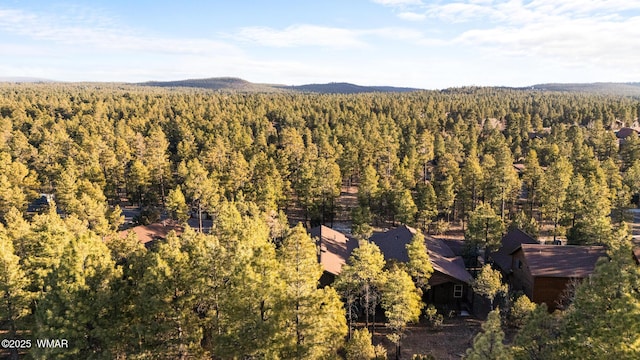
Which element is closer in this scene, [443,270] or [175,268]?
[175,268]

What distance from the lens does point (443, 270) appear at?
35844mm

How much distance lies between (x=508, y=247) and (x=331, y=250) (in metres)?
18.7

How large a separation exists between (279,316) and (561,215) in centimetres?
4461

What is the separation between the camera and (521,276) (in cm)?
3653

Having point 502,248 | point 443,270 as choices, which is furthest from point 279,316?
point 502,248

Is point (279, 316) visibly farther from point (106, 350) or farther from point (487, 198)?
point (487, 198)

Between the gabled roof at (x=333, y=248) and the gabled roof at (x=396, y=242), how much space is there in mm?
2930

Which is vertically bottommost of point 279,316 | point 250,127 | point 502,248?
point 502,248

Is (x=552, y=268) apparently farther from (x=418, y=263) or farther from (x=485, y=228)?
(x=418, y=263)

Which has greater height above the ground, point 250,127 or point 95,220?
point 250,127

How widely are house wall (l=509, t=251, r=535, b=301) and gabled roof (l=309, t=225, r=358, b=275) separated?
1526 cm

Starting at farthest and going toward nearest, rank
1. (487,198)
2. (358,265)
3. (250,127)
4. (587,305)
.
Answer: (250,127), (487,198), (358,265), (587,305)

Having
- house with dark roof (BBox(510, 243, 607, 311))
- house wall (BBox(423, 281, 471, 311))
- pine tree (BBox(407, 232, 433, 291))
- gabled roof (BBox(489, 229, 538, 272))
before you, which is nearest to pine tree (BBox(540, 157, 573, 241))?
gabled roof (BBox(489, 229, 538, 272))

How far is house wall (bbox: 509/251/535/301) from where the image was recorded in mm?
34781
